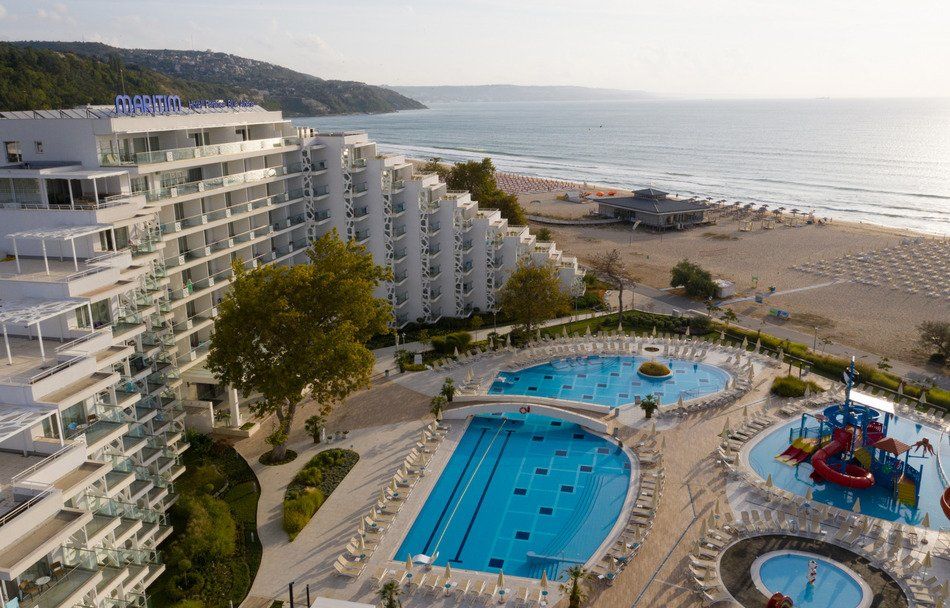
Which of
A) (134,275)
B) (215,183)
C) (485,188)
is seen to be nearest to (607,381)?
(215,183)

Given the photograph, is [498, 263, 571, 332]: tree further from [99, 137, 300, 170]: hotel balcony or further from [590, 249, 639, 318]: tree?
[99, 137, 300, 170]: hotel balcony

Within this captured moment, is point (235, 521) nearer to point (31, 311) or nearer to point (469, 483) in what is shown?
point (469, 483)

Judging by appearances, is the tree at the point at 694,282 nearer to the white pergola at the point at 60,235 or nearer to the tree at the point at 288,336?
the tree at the point at 288,336

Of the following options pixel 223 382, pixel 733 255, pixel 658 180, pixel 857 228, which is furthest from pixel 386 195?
pixel 658 180

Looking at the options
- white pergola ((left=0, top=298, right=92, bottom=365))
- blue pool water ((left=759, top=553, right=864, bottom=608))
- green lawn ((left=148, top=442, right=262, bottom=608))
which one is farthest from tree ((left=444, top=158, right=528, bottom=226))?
white pergola ((left=0, top=298, right=92, bottom=365))

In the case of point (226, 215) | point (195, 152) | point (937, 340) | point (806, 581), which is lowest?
point (806, 581)

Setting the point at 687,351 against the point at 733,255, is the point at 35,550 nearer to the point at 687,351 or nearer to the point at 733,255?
the point at 687,351
